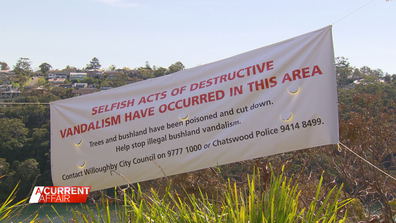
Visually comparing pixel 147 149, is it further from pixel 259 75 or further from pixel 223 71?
pixel 259 75

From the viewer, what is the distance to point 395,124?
10.2 metres

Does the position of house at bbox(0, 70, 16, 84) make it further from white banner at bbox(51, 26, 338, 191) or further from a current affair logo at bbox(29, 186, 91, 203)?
a current affair logo at bbox(29, 186, 91, 203)

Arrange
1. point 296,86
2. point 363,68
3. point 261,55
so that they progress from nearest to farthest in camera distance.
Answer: point 296,86
point 261,55
point 363,68

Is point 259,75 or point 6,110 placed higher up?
point 6,110

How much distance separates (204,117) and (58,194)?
169 centimetres

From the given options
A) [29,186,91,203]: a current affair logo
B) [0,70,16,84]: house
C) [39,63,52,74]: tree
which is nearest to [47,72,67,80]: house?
[39,63,52,74]: tree

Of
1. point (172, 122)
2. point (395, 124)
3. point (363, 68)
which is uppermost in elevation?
point (363, 68)

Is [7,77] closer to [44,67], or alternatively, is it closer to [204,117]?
[44,67]

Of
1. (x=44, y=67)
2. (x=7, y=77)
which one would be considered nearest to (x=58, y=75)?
(x=44, y=67)

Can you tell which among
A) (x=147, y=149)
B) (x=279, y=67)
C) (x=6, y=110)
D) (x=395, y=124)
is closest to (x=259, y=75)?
(x=279, y=67)

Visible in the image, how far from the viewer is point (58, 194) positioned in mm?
3639

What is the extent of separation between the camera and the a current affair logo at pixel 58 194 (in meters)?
3.15

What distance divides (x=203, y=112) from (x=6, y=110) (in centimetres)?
3823

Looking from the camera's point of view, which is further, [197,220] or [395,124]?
[395,124]
